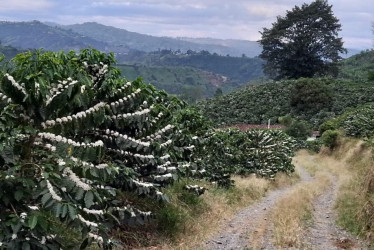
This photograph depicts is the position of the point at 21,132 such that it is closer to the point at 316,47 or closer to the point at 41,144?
the point at 41,144

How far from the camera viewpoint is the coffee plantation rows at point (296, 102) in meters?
40.2

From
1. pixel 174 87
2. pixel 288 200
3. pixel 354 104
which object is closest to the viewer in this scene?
pixel 288 200

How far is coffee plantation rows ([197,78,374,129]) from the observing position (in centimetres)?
4022

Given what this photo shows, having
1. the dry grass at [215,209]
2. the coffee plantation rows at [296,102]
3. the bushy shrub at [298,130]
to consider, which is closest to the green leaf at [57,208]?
the dry grass at [215,209]

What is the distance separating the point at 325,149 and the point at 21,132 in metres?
27.4

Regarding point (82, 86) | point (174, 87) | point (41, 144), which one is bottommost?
point (174, 87)

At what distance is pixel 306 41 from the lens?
52125 mm

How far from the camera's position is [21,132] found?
12.8ft

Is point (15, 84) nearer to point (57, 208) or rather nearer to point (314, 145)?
point (57, 208)

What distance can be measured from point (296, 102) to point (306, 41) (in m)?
12.7

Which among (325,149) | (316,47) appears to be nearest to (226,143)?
(325,149)

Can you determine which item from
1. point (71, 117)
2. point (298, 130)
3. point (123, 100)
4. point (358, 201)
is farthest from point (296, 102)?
point (71, 117)

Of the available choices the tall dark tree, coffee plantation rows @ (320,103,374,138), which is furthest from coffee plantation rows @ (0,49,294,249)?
the tall dark tree

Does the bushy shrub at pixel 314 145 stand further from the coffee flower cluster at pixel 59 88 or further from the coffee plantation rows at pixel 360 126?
the coffee flower cluster at pixel 59 88
